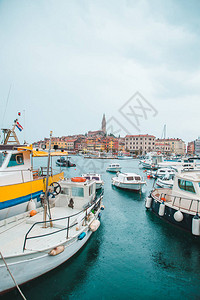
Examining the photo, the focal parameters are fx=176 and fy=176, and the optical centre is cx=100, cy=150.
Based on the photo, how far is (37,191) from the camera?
41.5 feet

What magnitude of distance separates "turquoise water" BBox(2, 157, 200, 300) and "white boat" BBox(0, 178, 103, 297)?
70 cm

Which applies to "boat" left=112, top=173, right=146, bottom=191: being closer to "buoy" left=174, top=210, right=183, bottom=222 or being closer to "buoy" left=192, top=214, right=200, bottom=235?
"buoy" left=174, top=210, right=183, bottom=222

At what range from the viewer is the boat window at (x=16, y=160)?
11.7 m

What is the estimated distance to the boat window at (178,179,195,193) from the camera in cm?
1209

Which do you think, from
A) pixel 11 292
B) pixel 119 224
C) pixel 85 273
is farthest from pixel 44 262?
pixel 119 224

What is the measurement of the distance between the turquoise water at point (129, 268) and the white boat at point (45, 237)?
2.31ft

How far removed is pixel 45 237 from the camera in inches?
311

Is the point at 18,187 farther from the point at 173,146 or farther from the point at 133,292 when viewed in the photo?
the point at 173,146

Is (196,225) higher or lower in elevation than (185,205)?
lower

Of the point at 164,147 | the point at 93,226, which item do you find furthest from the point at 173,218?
the point at 164,147

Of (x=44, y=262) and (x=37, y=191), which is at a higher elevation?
(x=37, y=191)

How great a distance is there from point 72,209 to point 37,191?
335 cm

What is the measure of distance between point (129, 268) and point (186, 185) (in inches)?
272

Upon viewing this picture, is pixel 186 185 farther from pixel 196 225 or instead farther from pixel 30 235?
pixel 30 235
